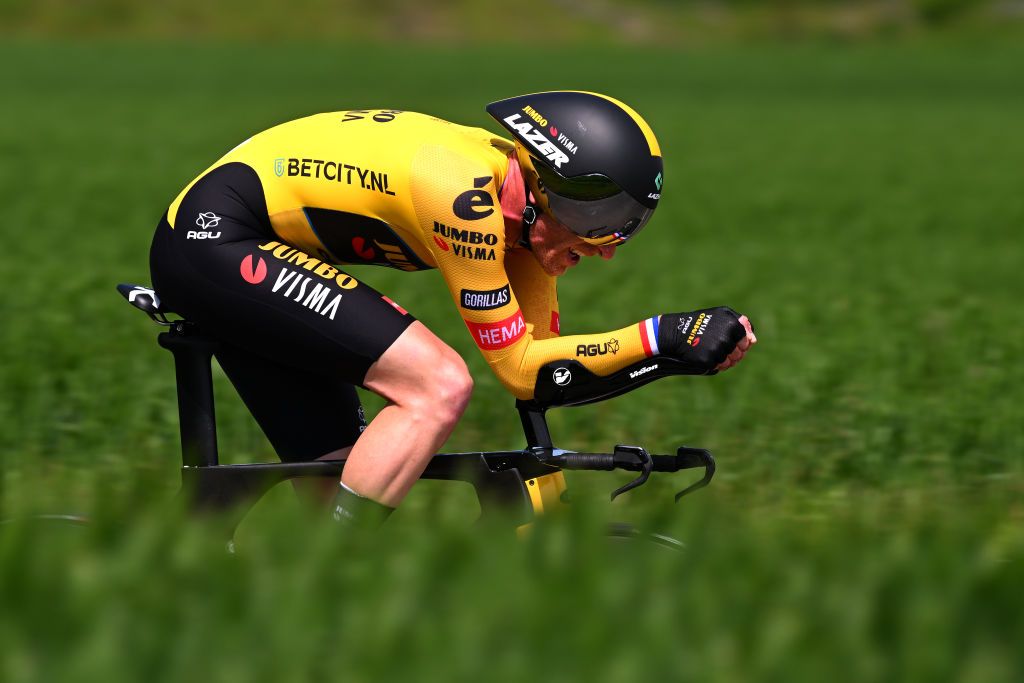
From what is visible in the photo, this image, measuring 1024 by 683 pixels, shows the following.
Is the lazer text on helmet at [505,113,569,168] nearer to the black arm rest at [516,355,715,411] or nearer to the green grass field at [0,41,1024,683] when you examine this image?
the black arm rest at [516,355,715,411]

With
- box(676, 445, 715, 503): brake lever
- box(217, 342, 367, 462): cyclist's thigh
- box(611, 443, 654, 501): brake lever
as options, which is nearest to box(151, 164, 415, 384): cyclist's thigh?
box(217, 342, 367, 462): cyclist's thigh

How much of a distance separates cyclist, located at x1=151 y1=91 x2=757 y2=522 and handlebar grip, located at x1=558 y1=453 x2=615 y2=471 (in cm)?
27

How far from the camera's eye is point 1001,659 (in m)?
3.29

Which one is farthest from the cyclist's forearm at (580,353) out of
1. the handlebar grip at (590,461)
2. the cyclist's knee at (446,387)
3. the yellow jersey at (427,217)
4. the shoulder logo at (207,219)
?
the shoulder logo at (207,219)

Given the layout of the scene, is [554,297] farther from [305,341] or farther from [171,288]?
[171,288]

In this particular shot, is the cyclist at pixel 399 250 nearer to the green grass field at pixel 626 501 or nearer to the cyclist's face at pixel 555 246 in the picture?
the cyclist's face at pixel 555 246

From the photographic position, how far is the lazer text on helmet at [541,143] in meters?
4.67

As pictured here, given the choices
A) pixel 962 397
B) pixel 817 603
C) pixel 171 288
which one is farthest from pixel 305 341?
pixel 962 397

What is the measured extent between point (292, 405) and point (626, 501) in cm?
169

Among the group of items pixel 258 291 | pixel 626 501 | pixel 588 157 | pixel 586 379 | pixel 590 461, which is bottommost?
pixel 626 501

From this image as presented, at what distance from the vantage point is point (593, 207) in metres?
4.73

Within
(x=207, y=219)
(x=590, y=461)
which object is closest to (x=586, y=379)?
(x=590, y=461)

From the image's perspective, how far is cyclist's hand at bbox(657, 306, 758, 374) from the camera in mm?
4480

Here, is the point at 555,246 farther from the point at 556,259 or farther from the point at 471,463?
the point at 471,463
